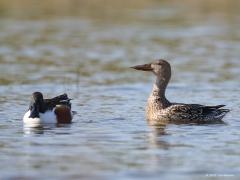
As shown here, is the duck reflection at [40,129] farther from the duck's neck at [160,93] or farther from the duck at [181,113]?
the duck's neck at [160,93]

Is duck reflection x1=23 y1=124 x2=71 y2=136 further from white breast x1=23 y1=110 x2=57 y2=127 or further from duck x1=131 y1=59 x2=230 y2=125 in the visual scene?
duck x1=131 y1=59 x2=230 y2=125

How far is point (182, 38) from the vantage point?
26.3m

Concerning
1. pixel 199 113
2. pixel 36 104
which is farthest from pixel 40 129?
pixel 199 113

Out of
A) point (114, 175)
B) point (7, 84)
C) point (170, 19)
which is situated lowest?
point (114, 175)

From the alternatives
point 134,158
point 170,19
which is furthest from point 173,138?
point 170,19

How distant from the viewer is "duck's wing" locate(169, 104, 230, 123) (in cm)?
1410

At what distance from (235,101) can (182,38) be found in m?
10.6

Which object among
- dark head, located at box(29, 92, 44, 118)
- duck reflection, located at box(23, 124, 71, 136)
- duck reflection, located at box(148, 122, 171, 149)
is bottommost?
duck reflection, located at box(148, 122, 171, 149)

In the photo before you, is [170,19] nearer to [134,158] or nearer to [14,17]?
[14,17]

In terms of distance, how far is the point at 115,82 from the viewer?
723 inches

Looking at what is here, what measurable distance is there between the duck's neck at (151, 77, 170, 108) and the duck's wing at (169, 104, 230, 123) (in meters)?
0.38

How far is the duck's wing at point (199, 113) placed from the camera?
46.3 ft

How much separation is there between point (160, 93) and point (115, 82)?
3.56m

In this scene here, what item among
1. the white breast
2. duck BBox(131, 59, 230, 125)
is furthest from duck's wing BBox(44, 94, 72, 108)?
duck BBox(131, 59, 230, 125)
